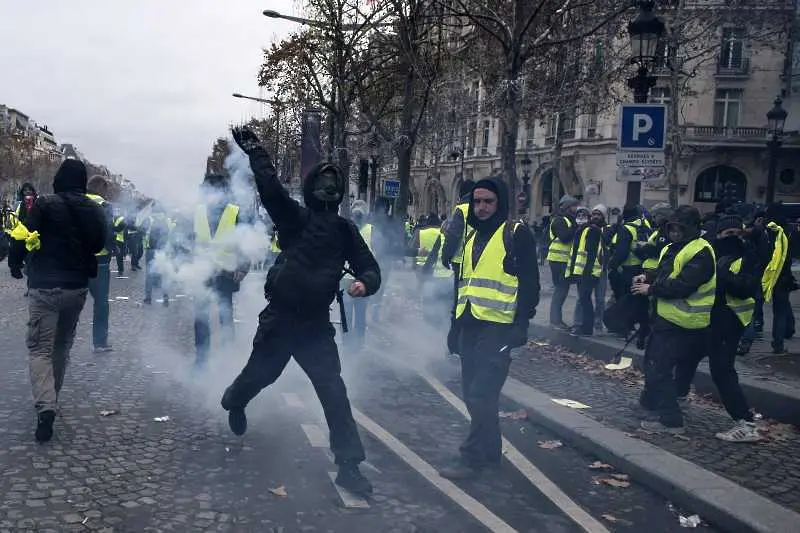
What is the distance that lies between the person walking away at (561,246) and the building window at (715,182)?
34.2 m

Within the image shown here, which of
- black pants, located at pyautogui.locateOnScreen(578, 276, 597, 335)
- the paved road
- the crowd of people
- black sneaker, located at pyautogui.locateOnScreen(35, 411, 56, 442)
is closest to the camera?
the paved road

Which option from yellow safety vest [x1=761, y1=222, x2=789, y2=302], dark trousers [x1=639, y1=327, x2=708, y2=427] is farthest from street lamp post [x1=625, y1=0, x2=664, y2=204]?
dark trousers [x1=639, y1=327, x2=708, y2=427]

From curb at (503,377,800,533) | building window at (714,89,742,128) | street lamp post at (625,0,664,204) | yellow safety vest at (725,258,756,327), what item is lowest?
curb at (503,377,800,533)

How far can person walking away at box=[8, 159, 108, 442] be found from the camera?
5395mm

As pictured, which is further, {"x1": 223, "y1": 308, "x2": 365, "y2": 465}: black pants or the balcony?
the balcony

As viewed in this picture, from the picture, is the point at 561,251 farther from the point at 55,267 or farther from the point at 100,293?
the point at 55,267

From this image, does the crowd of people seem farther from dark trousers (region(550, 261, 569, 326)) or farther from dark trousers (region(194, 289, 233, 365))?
dark trousers (region(550, 261, 569, 326))

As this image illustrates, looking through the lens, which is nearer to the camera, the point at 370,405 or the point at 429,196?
the point at 370,405

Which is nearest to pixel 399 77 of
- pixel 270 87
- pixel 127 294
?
pixel 270 87

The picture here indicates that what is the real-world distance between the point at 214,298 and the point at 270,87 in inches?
1035

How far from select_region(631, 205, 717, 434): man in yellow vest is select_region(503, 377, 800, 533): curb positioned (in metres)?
0.54

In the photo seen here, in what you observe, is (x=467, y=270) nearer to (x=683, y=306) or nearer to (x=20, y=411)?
(x=683, y=306)

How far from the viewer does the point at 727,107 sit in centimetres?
4219

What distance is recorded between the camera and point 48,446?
5.12m
